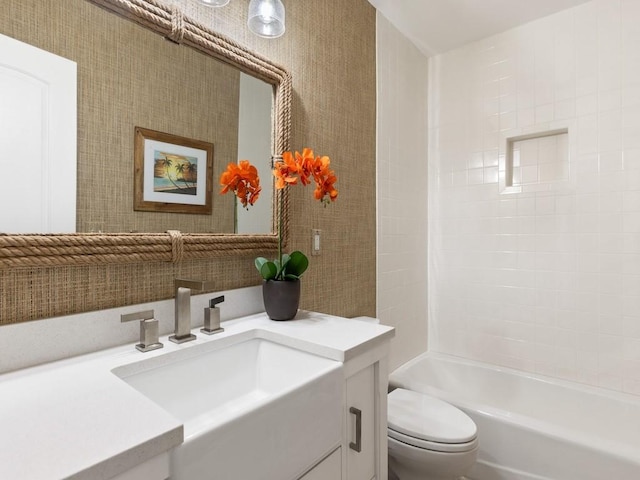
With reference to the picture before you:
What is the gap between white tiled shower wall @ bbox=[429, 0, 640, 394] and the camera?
188 centimetres

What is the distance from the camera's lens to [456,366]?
2328mm

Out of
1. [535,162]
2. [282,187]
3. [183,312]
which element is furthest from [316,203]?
[535,162]

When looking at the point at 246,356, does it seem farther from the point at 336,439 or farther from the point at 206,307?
the point at 336,439

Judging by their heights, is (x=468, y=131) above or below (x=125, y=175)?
above

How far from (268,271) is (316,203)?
492 mm

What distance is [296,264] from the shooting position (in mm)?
1246

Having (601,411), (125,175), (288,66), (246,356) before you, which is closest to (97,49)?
(125,175)

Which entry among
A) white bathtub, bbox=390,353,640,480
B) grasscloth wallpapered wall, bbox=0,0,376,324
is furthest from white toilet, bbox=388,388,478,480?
grasscloth wallpapered wall, bbox=0,0,376,324

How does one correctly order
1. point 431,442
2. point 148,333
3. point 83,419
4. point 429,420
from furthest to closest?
A: 1. point 429,420
2. point 431,442
3. point 148,333
4. point 83,419

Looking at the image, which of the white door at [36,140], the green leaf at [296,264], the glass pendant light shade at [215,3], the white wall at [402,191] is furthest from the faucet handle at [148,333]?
the white wall at [402,191]

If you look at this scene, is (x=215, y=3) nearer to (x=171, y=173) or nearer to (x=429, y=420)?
(x=171, y=173)

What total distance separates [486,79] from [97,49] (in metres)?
2.20

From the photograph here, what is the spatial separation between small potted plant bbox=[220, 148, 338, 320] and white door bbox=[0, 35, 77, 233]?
1.46 ft

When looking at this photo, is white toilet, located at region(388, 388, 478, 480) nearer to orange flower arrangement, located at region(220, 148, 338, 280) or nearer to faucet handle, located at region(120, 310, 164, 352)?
orange flower arrangement, located at region(220, 148, 338, 280)
